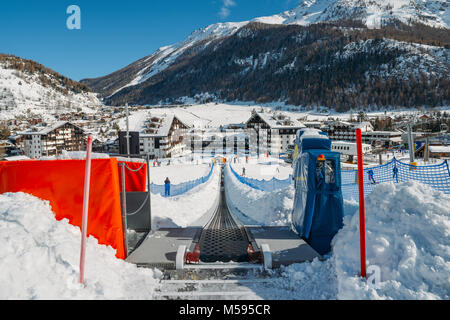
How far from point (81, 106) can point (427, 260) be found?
190 m

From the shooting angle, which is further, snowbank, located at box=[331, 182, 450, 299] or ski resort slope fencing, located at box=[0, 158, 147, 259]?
ski resort slope fencing, located at box=[0, 158, 147, 259]

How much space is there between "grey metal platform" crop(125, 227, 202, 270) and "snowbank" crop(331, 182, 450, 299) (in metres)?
2.69

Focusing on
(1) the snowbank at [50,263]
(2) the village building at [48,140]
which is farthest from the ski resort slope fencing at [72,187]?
(2) the village building at [48,140]

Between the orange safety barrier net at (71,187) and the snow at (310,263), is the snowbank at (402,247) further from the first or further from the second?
the orange safety barrier net at (71,187)

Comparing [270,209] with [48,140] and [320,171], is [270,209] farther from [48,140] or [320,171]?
[48,140]

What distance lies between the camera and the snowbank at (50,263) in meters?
3.03

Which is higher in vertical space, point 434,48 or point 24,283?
point 434,48

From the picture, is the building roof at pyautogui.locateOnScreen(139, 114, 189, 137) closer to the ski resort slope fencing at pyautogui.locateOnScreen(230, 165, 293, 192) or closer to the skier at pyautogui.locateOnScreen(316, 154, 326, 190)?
the ski resort slope fencing at pyautogui.locateOnScreen(230, 165, 293, 192)

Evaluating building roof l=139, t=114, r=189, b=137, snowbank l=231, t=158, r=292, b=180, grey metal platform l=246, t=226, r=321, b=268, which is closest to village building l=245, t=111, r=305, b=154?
building roof l=139, t=114, r=189, b=137

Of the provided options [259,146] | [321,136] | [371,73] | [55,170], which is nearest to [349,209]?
[321,136]

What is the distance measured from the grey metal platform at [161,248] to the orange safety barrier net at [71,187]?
0.39 meters

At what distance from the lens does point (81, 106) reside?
167m

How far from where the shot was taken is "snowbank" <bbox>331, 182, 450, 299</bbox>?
306cm
